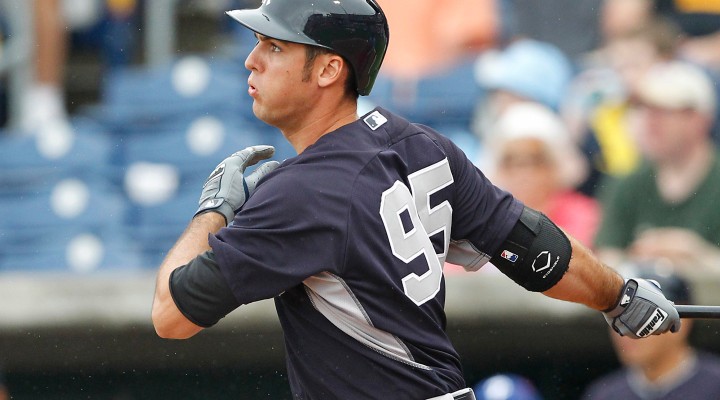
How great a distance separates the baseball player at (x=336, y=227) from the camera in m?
3.10

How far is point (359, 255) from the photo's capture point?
3131mm

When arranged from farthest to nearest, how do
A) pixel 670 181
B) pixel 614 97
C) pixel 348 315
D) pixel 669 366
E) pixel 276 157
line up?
pixel 276 157, pixel 614 97, pixel 670 181, pixel 669 366, pixel 348 315

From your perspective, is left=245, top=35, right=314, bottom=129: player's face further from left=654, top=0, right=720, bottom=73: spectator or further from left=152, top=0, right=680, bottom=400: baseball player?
left=654, top=0, right=720, bottom=73: spectator

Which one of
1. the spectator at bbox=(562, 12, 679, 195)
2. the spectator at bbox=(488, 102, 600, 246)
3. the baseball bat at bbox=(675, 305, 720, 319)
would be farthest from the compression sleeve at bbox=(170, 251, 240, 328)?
the spectator at bbox=(562, 12, 679, 195)

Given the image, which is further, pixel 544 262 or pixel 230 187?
pixel 544 262

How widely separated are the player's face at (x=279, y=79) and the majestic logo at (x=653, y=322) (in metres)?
1.24

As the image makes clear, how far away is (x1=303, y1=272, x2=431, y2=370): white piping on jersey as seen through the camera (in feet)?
10.4

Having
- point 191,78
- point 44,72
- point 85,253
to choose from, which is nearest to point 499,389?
point 85,253

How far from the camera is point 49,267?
7.78m

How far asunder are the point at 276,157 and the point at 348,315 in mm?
4639

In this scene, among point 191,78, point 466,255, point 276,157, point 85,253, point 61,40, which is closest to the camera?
point 466,255

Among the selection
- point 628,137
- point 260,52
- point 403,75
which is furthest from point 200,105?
point 260,52

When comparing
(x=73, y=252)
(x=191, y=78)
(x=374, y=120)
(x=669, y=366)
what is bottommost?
(x=73, y=252)

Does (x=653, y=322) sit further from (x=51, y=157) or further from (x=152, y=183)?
(x=51, y=157)
